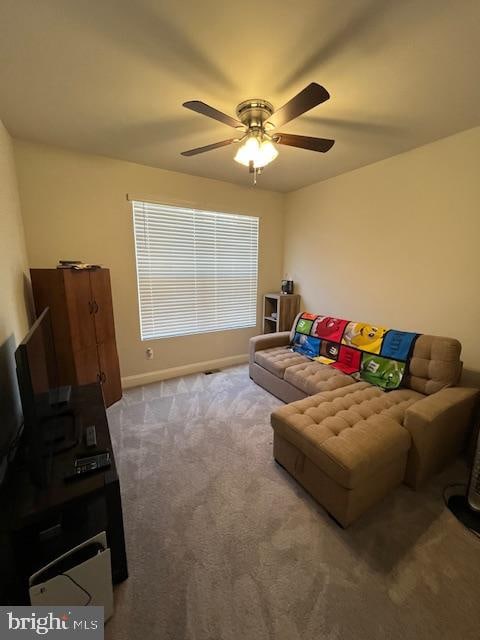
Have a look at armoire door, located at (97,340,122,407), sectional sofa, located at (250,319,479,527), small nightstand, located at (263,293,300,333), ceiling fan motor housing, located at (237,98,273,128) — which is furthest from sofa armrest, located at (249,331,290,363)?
ceiling fan motor housing, located at (237,98,273,128)

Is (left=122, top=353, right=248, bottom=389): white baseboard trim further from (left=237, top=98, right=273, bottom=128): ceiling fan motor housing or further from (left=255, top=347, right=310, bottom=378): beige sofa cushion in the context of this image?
(left=237, top=98, right=273, bottom=128): ceiling fan motor housing

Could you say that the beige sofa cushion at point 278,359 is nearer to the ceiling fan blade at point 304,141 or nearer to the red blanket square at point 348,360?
the red blanket square at point 348,360

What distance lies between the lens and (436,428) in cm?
170

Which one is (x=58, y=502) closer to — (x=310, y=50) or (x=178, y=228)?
(x=310, y=50)

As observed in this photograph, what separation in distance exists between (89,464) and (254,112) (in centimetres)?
230

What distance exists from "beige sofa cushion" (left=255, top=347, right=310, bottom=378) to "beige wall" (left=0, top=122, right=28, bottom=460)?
2195 mm

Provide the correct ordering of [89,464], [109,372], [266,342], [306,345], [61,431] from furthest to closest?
[266,342] < [306,345] < [109,372] < [61,431] < [89,464]

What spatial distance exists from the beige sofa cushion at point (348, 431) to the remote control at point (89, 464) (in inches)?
42.6

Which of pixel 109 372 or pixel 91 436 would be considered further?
pixel 109 372

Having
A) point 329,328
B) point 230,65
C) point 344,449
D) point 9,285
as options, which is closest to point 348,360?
point 329,328

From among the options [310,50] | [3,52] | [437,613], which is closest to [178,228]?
[3,52]

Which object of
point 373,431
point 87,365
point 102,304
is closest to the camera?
point 373,431

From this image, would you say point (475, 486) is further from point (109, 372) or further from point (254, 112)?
point (109, 372)

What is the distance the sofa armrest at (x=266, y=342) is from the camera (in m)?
3.31
